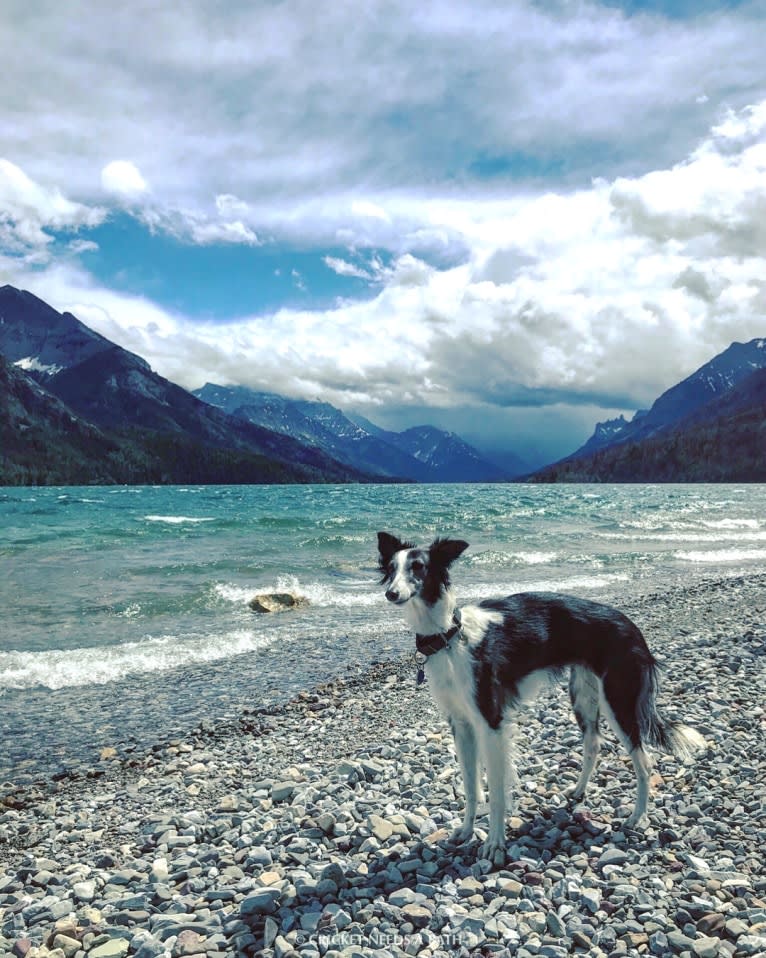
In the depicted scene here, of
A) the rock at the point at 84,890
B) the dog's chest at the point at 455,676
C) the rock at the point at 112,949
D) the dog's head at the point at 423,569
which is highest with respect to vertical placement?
the dog's head at the point at 423,569

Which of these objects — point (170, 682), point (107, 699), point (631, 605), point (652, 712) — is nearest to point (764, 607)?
point (631, 605)

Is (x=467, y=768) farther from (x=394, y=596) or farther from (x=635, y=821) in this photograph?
(x=394, y=596)

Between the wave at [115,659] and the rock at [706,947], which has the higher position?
the rock at [706,947]

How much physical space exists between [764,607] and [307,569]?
18.9 m

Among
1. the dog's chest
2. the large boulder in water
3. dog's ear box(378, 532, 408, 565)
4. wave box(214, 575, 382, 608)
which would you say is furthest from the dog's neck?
wave box(214, 575, 382, 608)

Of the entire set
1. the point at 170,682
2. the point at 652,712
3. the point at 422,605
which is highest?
the point at 422,605

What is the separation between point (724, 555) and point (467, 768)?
3669 centimetres

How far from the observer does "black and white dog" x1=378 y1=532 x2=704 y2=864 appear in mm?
6035

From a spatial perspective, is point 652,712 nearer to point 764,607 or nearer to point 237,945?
point 237,945

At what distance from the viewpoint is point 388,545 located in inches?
246

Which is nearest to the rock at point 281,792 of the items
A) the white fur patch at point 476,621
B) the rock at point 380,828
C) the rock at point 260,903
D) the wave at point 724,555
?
the rock at point 380,828

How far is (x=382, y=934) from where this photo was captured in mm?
5016

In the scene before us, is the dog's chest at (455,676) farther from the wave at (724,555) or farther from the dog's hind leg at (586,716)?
the wave at (724,555)

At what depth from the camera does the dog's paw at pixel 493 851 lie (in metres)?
5.99
